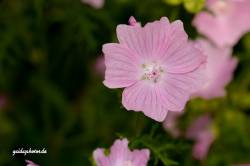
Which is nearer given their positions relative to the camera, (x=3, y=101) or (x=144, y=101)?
(x=144, y=101)

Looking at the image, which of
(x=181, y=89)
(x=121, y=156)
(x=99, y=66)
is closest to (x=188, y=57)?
(x=181, y=89)

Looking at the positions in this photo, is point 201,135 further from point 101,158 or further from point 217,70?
point 101,158

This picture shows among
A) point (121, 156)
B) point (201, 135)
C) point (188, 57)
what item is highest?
point (201, 135)

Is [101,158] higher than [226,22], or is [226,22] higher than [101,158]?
[226,22]

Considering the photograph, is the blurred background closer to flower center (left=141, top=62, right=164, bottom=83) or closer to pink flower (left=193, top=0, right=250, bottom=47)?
pink flower (left=193, top=0, right=250, bottom=47)

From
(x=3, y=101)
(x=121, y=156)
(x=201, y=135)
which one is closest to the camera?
(x=121, y=156)

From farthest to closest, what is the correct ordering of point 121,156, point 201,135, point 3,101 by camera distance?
point 3,101 < point 201,135 < point 121,156

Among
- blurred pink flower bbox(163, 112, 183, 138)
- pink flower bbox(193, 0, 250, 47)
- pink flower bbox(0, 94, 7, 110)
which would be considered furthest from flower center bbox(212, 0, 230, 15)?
pink flower bbox(0, 94, 7, 110)

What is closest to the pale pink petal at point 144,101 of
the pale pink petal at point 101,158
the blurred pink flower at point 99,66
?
the pale pink petal at point 101,158
